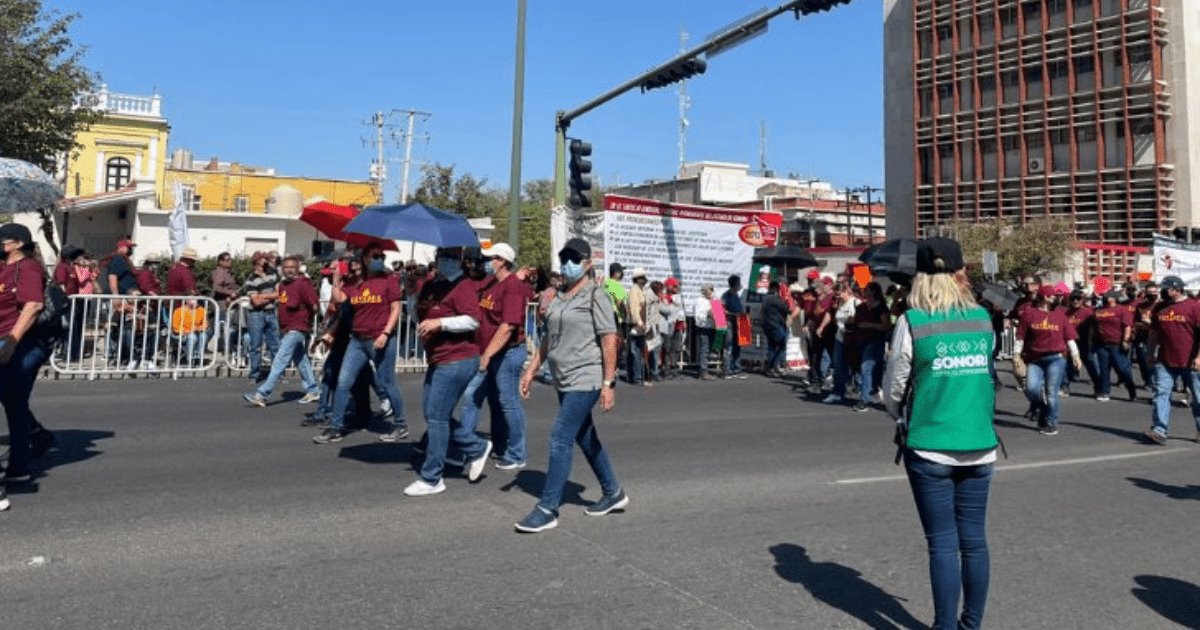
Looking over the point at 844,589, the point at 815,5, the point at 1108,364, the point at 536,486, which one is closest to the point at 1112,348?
the point at 1108,364

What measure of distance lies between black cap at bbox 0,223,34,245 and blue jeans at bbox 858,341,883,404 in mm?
10004

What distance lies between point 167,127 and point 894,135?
45333 millimetres

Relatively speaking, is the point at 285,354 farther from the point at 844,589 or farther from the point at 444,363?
the point at 844,589

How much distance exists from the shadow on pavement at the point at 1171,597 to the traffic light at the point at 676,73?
40.1 feet

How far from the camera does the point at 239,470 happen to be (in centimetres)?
717

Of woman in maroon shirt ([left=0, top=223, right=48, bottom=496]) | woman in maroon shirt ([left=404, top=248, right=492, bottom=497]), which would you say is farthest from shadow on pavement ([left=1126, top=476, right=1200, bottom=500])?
woman in maroon shirt ([left=0, top=223, right=48, bottom=496])

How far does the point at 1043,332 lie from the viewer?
1098 centimetres

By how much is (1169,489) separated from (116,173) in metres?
60.6

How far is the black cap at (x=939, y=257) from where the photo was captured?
152 inches

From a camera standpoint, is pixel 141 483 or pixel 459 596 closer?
pixel 459 596

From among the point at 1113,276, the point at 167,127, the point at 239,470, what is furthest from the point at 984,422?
the point at 167,127

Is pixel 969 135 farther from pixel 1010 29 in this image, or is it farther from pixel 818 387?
pixel 818 387

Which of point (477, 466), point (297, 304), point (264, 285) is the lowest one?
point (477, 466)

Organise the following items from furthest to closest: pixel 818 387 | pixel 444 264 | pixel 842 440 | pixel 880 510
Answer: pixel 818 387
pixel 842 440
pixel 444 264
pixel 880 510
